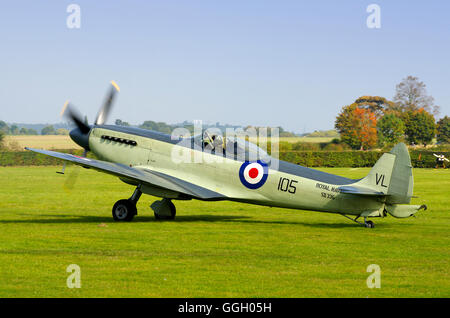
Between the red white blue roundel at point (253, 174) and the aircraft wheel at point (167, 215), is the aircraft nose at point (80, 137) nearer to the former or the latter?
the aircraft wheel at point (167, 215)

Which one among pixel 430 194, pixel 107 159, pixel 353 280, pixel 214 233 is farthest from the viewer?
pixel 430 194

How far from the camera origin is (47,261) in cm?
991

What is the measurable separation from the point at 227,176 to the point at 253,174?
0.71 m

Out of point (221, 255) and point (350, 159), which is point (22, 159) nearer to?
point (350, 159)

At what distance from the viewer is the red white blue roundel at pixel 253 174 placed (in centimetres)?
1455

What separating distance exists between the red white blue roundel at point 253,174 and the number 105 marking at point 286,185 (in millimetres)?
397

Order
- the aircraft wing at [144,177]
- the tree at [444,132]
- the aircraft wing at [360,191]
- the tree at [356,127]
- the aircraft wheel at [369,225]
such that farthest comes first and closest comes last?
the tree at [444,132]
the tree at [356,127]
the aircraft wing at [144,177]
the aircraft wheel at [369,225]
the aircraft wing at [360,191]

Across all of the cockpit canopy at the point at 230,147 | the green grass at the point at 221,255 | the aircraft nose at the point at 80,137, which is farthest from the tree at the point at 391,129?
the cockpit canopy at the point at 230,147

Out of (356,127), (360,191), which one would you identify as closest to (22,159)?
(360,191)

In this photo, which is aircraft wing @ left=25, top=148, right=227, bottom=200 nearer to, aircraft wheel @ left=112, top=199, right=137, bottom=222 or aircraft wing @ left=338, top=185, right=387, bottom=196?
aircraft wheel @ left=112, top=199, right=137, bottom=222

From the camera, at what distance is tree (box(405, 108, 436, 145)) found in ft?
361

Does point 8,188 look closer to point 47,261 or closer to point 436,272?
point 47,261

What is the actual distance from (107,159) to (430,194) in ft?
52.7
